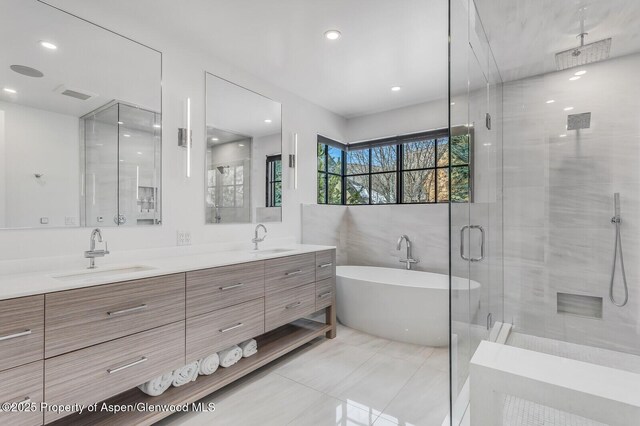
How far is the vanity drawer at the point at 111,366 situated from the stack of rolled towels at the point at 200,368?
167 millimetres

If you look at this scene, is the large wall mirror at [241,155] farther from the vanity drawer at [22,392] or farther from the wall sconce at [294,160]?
the vanity drawer at [22,392]

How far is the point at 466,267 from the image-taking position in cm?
176

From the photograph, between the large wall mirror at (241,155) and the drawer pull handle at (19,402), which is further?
the large wall mirror at (241,155)

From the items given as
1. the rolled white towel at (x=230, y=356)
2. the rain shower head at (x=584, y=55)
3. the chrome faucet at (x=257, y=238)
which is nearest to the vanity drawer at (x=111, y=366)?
the rolled white towel at (x=230, y=356)

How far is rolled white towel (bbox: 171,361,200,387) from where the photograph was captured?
184cm

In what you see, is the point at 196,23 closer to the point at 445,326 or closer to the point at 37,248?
the point at 37,248

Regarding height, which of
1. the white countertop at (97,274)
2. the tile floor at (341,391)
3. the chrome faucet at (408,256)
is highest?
the white countertop at (97,274)

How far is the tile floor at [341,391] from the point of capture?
Result: 5.78 feet

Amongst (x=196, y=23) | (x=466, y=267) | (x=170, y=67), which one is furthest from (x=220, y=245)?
(x=466, y=267)

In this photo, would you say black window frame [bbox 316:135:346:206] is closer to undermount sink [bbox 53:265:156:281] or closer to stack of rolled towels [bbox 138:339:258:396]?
stack of rolled towels [bbox 138:339:258:396]

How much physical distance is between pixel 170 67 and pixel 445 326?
3.05m

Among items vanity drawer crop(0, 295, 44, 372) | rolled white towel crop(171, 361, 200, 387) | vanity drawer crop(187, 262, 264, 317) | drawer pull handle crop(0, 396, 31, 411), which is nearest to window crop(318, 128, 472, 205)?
vanity drawer crop(187, 262, 264, 317)

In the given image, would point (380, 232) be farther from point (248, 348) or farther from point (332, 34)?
point (332, 34)

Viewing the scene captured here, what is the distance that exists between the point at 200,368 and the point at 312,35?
8.16ft
